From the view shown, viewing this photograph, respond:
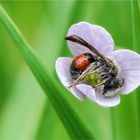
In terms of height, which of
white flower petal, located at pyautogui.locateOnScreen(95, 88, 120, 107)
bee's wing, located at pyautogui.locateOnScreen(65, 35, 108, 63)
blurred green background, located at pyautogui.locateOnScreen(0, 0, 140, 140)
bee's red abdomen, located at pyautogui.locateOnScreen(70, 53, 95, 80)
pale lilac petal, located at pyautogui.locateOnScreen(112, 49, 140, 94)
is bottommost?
blurred green background, located at pyautogui.locateOnScreen(0, 0, 140, 140)

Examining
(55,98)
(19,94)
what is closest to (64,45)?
(19,94)

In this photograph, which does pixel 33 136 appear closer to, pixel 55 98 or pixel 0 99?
pixel 0 99

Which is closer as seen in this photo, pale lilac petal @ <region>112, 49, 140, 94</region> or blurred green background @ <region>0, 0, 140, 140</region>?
pale lilac petal @ <region>112, 49, 140, 94</region>

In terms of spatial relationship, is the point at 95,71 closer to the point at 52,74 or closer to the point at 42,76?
the point at 42,76

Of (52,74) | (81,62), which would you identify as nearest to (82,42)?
(81,62)

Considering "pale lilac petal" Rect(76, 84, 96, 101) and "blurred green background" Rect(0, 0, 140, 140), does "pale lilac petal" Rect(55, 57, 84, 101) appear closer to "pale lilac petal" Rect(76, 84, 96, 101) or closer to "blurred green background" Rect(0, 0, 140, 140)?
"pale lilac petal" Rect(76, 84, 96, 101)

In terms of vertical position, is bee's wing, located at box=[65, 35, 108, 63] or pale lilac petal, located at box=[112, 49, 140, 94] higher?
bee's wing, located at box=[65, 35, 108, 63]

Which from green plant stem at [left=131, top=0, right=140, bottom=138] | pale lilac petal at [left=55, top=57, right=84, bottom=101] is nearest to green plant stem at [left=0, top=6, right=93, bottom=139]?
pale lilac petal at [left=55, top=57, right=84, bottom=101]
